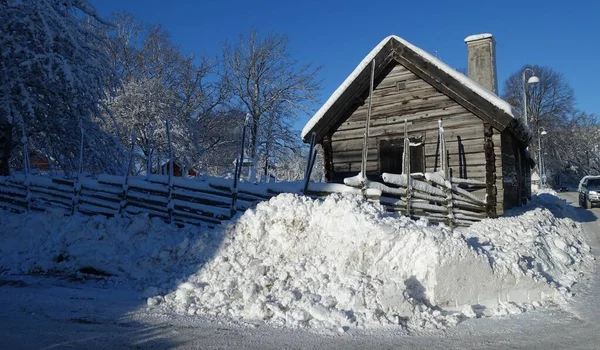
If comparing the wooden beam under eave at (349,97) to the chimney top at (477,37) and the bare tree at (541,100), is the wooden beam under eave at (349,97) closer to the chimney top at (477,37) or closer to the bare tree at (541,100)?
the chimney top at (477,37)

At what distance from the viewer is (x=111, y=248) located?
8.12 meters

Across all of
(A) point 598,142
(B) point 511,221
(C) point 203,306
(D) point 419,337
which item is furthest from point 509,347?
(A) point 598,142

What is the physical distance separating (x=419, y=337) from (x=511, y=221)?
246 inches

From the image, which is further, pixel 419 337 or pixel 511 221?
pixel 511 221

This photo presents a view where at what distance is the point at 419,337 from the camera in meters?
4.95

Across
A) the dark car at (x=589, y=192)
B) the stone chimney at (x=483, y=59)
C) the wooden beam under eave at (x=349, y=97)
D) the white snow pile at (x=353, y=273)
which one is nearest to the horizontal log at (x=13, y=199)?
the white snow pile at (x=353, y=273)

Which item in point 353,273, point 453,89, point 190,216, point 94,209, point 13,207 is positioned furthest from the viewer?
point 453,89

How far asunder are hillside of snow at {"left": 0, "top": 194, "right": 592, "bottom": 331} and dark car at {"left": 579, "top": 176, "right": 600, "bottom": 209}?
14.7m

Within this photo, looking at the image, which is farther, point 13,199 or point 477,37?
point 477,37

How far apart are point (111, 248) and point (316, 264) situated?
3.92m

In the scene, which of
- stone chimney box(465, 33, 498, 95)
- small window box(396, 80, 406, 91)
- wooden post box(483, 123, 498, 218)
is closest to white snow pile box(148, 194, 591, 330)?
wooden post box(483, 123, 498, 218)

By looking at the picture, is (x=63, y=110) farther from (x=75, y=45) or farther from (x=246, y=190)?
(x=246, y=190)

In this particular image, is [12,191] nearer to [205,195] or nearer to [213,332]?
[205,195]

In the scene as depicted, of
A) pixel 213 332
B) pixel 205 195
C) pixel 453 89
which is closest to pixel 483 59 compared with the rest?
pixel 453 89
